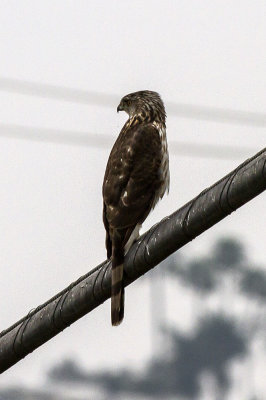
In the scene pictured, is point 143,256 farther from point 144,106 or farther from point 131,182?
point 144,106

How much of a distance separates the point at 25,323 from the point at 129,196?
226 cm

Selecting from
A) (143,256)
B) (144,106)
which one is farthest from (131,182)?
(143,256)

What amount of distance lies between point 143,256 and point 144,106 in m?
4.58

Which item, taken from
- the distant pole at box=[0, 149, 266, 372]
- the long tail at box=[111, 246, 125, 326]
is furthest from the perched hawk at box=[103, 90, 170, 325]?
the distant pole at box=[0, 149, 266, 372]

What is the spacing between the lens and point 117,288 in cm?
1026

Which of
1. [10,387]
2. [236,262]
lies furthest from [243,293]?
[10,387]

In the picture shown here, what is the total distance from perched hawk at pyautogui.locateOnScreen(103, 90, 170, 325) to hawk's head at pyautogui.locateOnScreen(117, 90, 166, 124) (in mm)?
237

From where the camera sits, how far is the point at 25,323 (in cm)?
1011

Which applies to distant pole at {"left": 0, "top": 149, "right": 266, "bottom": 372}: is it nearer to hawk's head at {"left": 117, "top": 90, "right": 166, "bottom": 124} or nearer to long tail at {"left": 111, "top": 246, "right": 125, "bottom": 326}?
long tail at {"left": 111, "top": 246, "right": 125, "bottom": 326}

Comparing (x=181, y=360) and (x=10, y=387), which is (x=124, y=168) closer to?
(x=10, y=387)

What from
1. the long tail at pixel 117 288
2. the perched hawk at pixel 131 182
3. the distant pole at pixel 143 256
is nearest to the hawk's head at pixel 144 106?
the perched hawk at pixel 131 182

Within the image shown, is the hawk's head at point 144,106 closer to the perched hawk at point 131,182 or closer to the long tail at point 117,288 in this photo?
the perched hawk at point 131,182

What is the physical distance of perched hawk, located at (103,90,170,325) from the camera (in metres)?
11.7

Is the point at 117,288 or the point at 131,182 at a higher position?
the point at 131,182
